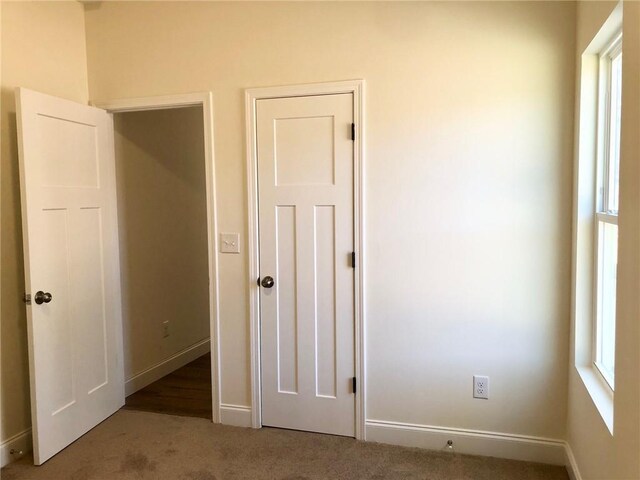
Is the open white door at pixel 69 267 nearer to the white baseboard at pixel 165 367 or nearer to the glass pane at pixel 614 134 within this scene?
the white baseboard at pixel 165 367

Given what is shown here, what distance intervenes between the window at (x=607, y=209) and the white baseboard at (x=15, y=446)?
300 cm

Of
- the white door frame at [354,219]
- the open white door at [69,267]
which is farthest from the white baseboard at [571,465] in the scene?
the open white door at [69,267]

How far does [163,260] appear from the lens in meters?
3.88

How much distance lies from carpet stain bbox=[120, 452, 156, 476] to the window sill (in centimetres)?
216

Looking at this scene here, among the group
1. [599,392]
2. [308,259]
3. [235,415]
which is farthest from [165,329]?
[599,392]

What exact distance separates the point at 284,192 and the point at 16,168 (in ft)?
4.86

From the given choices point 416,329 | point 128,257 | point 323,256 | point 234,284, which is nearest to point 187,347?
point 128,257

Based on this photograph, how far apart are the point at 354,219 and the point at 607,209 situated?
1.23 meters

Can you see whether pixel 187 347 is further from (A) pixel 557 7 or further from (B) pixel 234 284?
(A) pixel 557 7

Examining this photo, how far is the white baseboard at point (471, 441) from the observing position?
2500 millimetres

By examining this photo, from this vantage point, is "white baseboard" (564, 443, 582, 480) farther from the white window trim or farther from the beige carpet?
the white window trim

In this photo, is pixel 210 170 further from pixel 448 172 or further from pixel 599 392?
pixel 599 392

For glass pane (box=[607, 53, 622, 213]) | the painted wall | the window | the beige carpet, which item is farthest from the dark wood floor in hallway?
glass pane (box=[607, 53, 622, 213])

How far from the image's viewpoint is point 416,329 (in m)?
2.63
